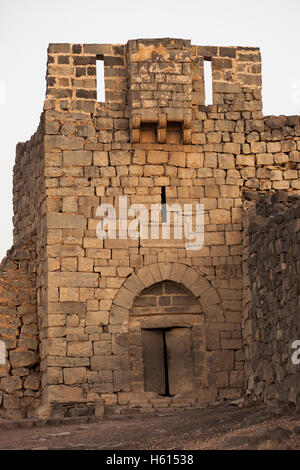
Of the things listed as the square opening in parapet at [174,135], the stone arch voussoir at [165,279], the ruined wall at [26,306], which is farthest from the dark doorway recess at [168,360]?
the square opening in parapet at [174,135]

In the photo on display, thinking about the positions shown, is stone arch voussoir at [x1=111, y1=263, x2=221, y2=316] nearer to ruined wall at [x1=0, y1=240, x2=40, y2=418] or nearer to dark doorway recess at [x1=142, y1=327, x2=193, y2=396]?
dark doorway recess at [x1=142, y1=327, x2=193, y2=396]

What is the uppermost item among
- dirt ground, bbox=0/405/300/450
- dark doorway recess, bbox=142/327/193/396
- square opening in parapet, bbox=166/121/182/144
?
square opening in parapet, bbox=166/121/182/144

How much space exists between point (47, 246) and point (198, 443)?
5.68 m

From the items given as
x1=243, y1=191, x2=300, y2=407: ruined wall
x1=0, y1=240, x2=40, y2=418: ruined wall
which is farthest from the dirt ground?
x1=0, y1=240, x2=40, y2=418: ruined wall

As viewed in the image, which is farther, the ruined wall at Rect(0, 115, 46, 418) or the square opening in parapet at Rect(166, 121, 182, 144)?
the square opening in parapet at Rect(166, 121, 182, 144)

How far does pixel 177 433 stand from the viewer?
1218 centimetres

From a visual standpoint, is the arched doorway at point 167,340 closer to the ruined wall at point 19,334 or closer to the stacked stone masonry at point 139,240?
the stacked stone masonry at point 139,240

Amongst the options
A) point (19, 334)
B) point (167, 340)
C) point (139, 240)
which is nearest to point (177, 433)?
point (167, 340)

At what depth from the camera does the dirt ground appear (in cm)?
1078

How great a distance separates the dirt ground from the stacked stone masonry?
98 centimetres

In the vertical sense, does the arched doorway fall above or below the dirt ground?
above

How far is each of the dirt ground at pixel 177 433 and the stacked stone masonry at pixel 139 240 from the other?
0.98 metres
